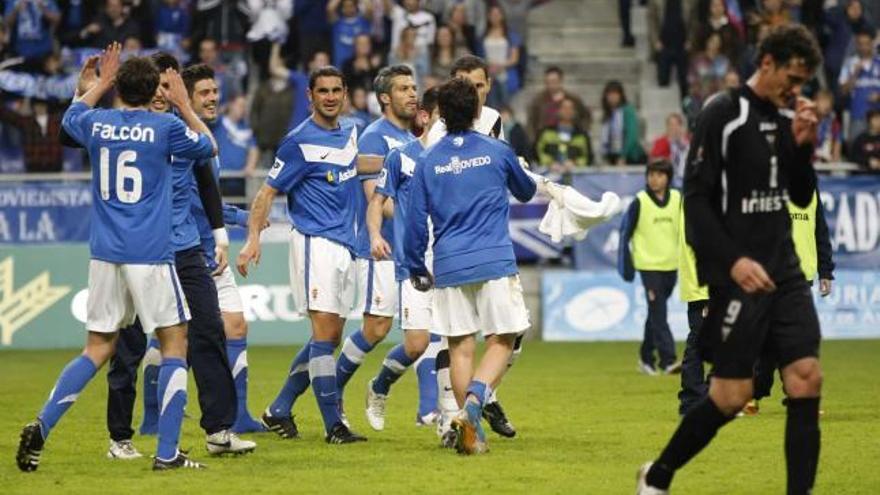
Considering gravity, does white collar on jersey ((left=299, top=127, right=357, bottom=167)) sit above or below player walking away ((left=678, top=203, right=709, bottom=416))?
above

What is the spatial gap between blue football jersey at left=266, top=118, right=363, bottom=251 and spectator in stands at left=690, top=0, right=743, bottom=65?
14.8m

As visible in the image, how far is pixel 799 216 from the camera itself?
1401cm

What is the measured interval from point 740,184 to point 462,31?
18.8 metres

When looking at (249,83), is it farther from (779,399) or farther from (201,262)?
(201,262)

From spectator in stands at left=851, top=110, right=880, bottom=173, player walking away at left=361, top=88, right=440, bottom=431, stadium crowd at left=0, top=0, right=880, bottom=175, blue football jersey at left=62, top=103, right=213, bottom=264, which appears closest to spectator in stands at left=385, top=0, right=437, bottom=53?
stadium crowd at left=0, top=0, right=880, bottom=175

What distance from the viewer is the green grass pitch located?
10.5 meters

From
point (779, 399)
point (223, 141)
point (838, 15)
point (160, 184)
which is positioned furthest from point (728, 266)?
point (838, 15)

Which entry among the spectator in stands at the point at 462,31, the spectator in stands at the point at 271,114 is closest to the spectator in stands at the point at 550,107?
the spectator in stands at the point at 462,31

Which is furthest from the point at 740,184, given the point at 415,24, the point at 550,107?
the point at 415,24

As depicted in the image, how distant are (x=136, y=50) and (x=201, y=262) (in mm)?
15242

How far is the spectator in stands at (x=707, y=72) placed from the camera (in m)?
26.5

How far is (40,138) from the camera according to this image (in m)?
25.9

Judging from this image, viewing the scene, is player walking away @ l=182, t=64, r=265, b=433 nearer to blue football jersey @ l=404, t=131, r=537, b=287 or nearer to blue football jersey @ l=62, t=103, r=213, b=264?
blue football jersey @ l=62, t=103, r=213, b=264

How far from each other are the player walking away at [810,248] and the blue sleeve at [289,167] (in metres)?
3.67
